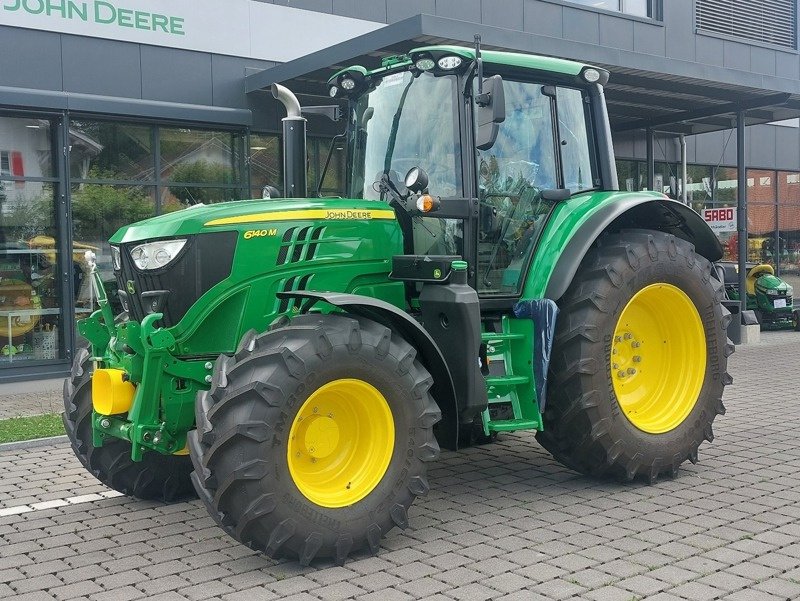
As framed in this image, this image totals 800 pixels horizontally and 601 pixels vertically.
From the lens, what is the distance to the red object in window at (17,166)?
11398 millimetres

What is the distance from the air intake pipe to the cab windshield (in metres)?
0.37

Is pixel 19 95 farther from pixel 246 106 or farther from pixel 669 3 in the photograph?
pixel 669 3

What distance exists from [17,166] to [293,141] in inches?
280

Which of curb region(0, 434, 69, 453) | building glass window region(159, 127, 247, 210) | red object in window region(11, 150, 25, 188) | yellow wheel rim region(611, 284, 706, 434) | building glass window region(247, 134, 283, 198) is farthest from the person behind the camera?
building glass window region(247, 134, 283, 198)

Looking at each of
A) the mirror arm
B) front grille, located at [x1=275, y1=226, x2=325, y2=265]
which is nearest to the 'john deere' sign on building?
the mirror arm

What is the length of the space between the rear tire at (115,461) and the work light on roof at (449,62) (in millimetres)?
2810

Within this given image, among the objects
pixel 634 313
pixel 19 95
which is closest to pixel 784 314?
pixel 634 313

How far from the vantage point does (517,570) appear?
4453 millimetres

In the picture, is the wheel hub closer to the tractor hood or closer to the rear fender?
the rear fender

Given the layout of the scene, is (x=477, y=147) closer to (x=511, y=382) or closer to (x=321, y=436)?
(x=511, y=382)

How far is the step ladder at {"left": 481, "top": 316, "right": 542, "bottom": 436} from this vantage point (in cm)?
547

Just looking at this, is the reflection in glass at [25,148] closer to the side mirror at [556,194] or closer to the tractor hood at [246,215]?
the tractor hood at [246,215]

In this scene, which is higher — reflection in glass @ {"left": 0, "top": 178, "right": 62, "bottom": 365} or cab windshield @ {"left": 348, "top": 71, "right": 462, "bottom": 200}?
cab windshield @ {"left": 348, "top": 71, "right": 462, "bottom": 200}

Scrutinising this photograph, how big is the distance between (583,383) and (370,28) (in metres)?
9.64
